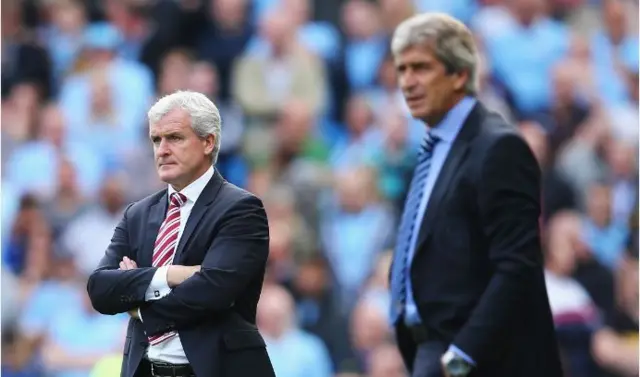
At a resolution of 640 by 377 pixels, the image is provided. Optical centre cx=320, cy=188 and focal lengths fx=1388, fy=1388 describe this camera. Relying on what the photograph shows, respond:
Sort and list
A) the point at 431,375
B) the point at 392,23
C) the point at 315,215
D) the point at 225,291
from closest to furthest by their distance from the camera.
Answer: the point at 225,291 → the point at 431,375 → the point at 315,215 → the point at 392,23

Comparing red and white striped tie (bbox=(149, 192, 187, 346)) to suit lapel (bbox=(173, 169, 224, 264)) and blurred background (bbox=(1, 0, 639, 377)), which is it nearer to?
suit lapel (bbox=(173, 169, 224, 264))

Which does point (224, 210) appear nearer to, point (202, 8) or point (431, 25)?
point (431, 25)

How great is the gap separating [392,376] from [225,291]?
16.5ft

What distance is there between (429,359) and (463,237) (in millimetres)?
509

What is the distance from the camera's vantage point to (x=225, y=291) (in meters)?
4.88

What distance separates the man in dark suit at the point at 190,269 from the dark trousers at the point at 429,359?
0.86 metres

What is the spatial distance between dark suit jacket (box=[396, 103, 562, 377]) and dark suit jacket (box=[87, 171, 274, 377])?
861 mm

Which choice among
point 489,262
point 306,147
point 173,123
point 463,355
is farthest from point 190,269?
point 306,147

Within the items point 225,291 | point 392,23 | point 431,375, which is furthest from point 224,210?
point 392,23

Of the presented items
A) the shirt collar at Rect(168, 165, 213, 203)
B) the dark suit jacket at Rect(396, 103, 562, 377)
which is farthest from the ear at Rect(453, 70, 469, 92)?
the shirt collar at Rect(168, 165, 213, 203)

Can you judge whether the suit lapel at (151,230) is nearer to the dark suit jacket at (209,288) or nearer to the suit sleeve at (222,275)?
the dark suit jacket at (209,288)

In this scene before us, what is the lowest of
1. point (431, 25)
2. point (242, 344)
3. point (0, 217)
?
point (0, 217)

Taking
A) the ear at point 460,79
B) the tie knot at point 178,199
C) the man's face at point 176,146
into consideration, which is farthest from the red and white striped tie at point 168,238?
the ear at point 460,79

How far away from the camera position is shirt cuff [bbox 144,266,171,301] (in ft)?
16.3
